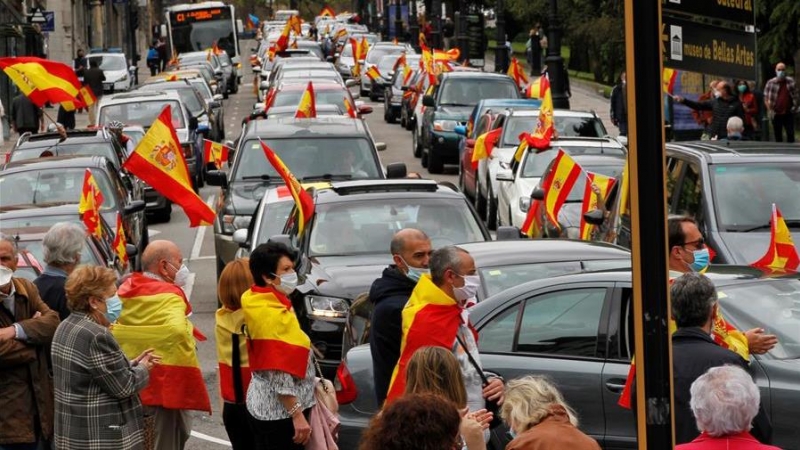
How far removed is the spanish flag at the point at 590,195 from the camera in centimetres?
1596

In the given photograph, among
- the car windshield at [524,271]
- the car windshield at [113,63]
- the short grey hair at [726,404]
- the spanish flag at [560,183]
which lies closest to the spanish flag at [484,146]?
the spanish flag at [560,183]

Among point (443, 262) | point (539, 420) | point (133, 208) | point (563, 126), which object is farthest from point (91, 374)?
point (563, 126)

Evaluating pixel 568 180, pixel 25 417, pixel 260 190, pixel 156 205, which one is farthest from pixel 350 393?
pixel 156 205

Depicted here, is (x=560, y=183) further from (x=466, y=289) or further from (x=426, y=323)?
(x=426, y=323)

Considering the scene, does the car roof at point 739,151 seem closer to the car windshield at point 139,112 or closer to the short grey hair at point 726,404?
the short grey hair at point 726,404

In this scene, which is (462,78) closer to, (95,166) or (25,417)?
(95,166)

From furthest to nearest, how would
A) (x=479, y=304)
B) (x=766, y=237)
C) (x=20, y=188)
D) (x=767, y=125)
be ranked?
(x=767, y=125), (x=20, y=188), (x=766, y=237), (x=479, y=304)

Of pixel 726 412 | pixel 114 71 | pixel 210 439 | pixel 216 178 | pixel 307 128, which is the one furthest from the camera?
pixel 114 71

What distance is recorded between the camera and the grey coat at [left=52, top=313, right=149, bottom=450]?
7.67 m

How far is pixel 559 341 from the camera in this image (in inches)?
341

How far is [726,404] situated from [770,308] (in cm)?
263

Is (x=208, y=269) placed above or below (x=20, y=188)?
below

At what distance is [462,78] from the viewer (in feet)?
105

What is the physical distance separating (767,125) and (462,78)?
230 inches
